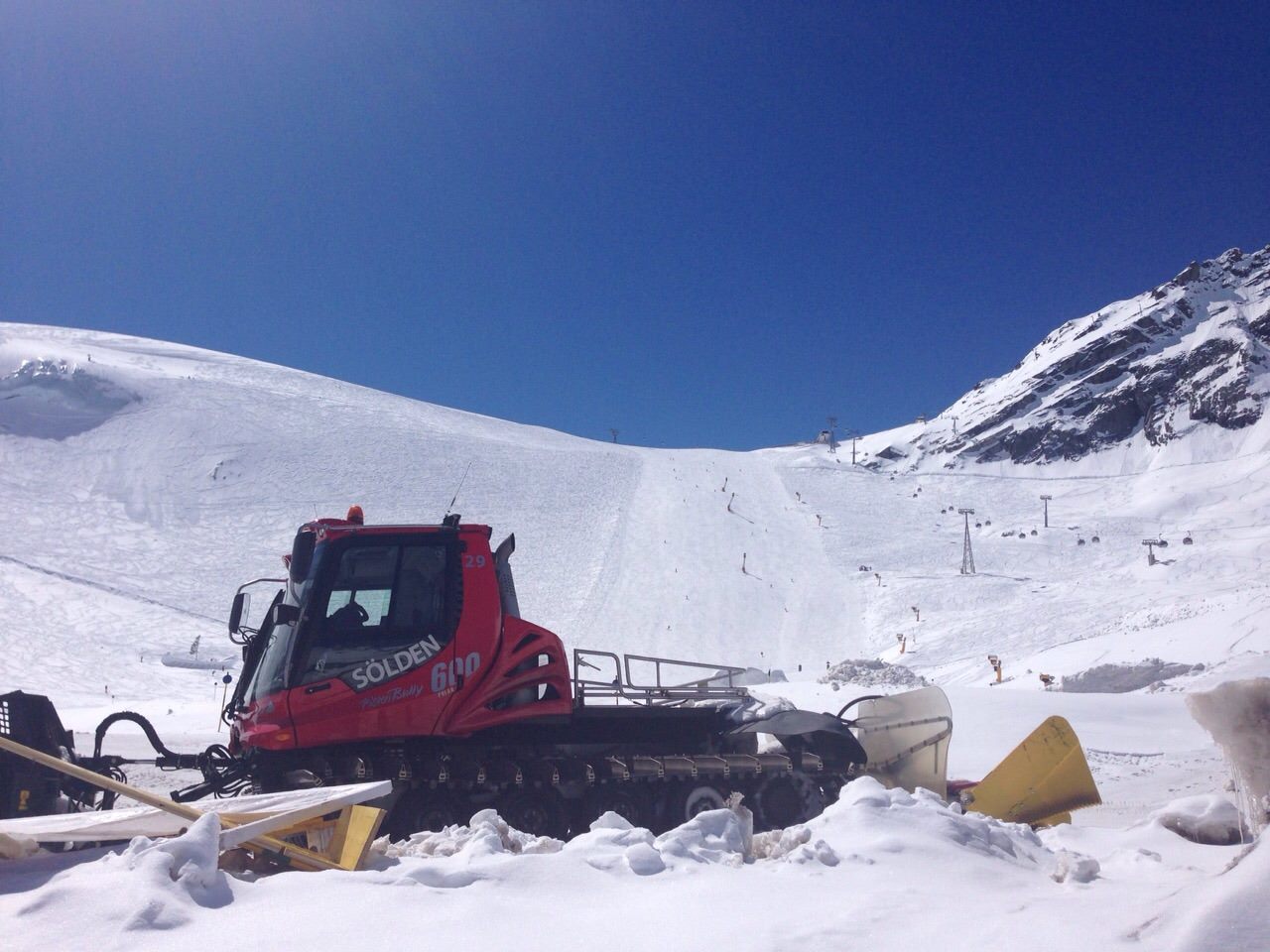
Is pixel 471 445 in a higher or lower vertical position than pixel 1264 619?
higher

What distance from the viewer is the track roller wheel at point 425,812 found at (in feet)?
22.8

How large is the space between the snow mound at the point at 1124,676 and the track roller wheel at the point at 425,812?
45.8 feet

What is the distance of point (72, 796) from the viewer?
6.50m

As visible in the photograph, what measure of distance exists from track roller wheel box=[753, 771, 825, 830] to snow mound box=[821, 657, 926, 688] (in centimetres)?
1186

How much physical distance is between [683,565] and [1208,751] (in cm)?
2765

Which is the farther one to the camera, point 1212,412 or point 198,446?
point 1212,412

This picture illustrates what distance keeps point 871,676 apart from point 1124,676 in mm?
5111

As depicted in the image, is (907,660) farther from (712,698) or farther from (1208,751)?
(712,698)

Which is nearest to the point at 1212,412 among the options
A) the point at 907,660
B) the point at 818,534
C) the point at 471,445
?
the point at 818,534

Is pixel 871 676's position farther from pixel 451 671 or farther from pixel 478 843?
pixel 478 843

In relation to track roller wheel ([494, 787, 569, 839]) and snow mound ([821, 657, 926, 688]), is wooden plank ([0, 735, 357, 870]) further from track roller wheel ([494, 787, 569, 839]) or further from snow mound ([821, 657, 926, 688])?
snow mound ([821, 657, 926, 688])

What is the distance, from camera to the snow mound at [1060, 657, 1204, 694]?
17.2 meters

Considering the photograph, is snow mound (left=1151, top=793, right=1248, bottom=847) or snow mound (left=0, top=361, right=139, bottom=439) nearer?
snow mound (left=1151, top=793, right=1248, bottom=847)

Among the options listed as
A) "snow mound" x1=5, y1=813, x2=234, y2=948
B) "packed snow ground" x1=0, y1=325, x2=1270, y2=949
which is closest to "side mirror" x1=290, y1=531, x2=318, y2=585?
"packed snow ground" x1=0, y1=325, x2=1270, y2=949
